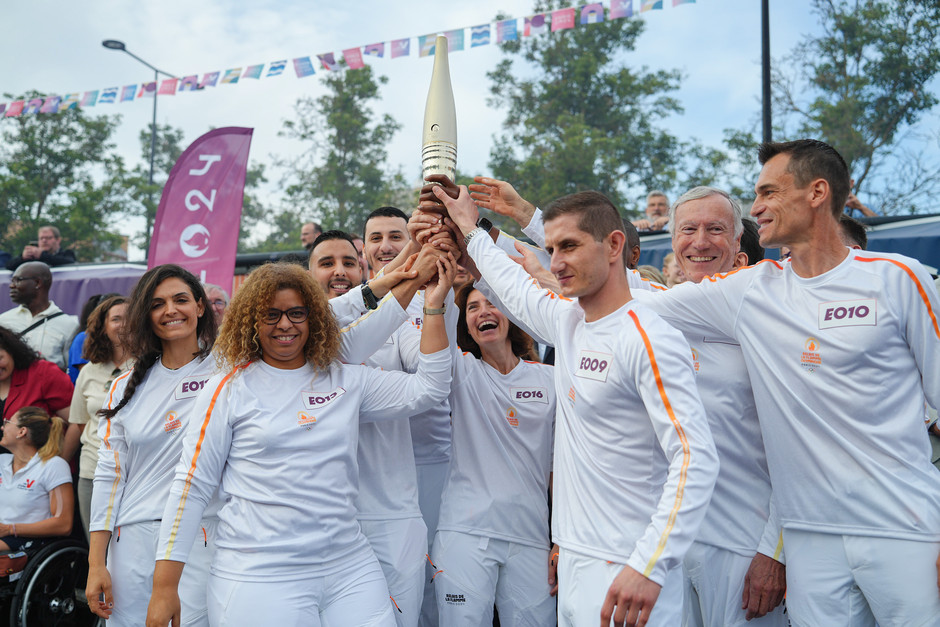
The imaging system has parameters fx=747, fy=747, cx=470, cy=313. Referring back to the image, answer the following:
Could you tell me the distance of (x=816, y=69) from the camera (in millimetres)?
16812

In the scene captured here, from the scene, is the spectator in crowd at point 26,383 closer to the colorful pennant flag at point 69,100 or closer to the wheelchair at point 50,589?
the wheelchair at point 50,589

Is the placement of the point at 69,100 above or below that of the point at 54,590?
above

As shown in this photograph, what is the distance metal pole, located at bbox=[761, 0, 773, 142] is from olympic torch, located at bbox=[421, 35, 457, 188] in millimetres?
6856

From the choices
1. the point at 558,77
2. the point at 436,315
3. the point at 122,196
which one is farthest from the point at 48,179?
the point at 436,315

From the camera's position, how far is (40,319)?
7320mm

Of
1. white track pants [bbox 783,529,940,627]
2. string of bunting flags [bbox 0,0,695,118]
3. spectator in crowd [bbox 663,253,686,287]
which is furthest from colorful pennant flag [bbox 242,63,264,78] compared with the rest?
white track pants [bbox 783,529,940,627]

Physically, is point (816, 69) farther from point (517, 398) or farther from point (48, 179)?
point (48, 179)

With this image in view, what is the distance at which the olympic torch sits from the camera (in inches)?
130

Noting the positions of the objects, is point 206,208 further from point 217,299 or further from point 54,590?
point 54,590

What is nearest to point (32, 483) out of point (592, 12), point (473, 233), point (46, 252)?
point (473, 233)

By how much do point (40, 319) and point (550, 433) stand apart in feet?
19.4

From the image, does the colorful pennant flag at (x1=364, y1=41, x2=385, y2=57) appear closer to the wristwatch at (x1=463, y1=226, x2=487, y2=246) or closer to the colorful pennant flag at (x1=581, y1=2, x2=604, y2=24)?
the colorful pennant flag at (x1=581, y1=2, x2=604, y2=24)

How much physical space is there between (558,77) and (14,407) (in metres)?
22.3

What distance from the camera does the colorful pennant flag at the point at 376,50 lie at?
10.1 m
